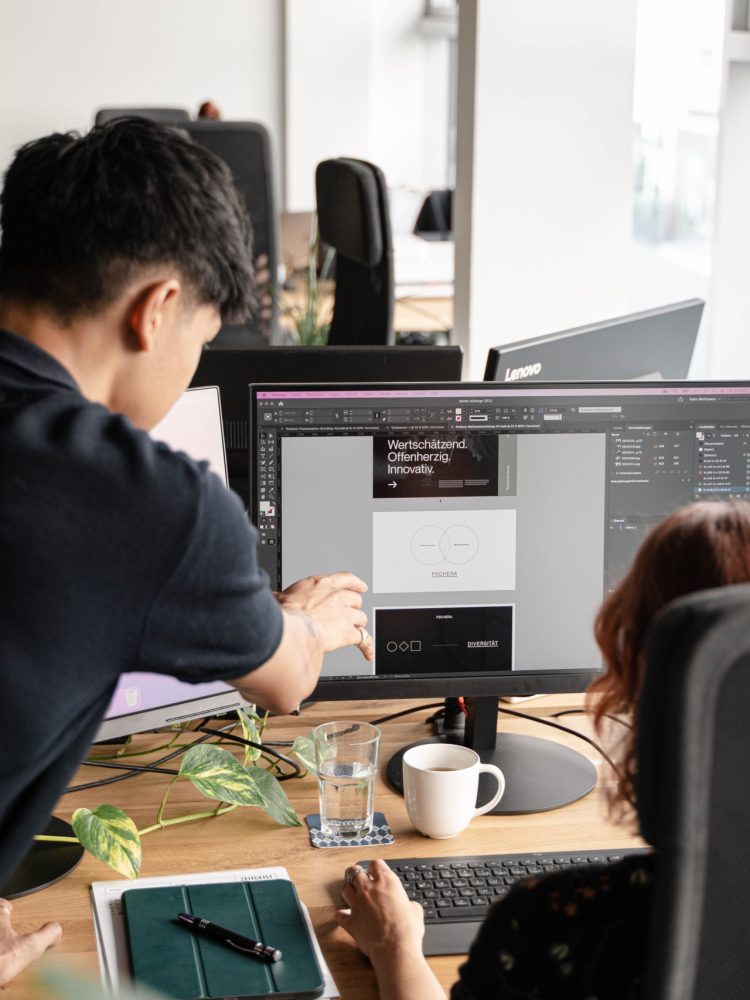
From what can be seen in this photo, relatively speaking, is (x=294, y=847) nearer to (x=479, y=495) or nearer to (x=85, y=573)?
(x=479, y=495)

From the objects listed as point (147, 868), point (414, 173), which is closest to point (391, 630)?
point (147, 868)

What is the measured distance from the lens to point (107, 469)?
0.95 metres

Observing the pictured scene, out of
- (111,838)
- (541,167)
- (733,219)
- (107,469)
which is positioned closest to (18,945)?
(111,838)

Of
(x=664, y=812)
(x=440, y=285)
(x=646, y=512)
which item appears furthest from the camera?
(x=440, y=285)

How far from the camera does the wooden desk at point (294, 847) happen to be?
1.23m

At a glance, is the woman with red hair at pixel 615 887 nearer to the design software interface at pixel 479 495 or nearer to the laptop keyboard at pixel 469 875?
the laptop keyboard at pixel 469 875

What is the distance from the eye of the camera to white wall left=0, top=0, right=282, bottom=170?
5.84 metres

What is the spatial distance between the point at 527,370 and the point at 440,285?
3.38 metres

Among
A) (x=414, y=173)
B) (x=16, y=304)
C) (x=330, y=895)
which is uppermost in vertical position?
(x=414, y=173)

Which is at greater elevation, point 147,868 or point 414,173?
point 414,173

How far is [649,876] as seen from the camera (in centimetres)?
79

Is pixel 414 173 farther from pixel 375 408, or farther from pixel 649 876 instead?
pixel 649 876

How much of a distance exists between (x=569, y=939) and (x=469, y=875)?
530 mm

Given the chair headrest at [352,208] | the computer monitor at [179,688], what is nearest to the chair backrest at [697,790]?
the computer monitor at [179,688]
